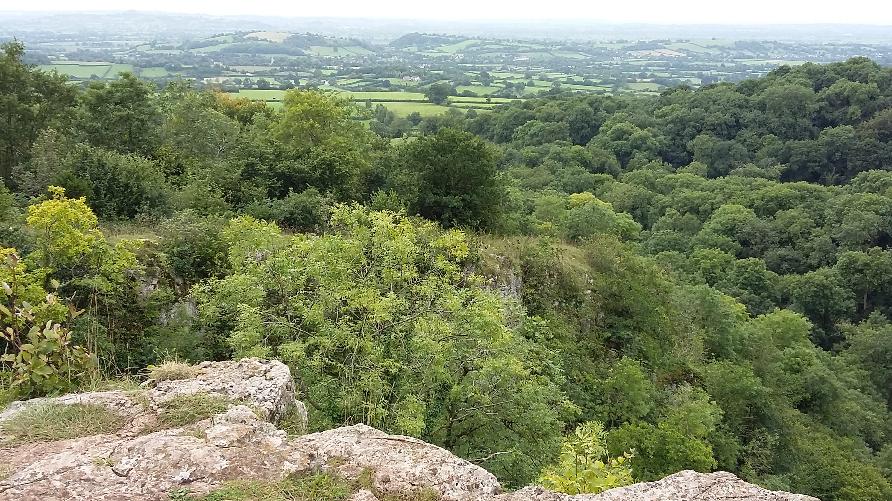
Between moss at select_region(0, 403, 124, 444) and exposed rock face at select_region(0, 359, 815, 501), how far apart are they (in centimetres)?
15

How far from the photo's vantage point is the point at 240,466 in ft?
20.6

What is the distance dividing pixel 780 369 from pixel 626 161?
6805cm

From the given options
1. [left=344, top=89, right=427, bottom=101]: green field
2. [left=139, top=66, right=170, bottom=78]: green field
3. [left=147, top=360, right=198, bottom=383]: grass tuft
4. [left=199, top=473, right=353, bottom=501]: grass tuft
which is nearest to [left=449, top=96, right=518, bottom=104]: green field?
[left=344, top=89, right=427, bottom=101]: green field

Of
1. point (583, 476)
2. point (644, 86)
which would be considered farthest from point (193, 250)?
point (644, 86)

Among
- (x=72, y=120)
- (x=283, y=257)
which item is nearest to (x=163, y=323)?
(x=283, y=257)

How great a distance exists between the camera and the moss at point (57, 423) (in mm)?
6902

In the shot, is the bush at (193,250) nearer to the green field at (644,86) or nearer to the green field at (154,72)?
the green field at (154,72)

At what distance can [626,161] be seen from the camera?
97500 mm

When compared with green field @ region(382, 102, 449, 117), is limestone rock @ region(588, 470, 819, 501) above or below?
above

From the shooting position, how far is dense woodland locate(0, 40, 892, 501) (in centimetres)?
1126

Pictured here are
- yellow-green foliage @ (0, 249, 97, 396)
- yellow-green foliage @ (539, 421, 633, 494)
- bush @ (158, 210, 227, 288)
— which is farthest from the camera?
bush @ (158, 210, 227, 288)

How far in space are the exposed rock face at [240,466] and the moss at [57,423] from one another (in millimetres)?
150

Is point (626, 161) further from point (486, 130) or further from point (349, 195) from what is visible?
point (349, 195)

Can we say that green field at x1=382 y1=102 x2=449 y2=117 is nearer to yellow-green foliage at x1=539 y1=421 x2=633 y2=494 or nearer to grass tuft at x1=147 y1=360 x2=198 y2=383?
yellow-green foliage at x1=539 y1=421 x2=633 y2=494
